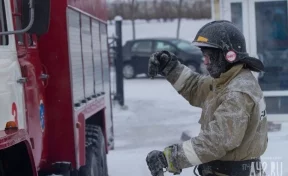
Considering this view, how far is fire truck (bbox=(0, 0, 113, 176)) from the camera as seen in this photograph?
4.43 m

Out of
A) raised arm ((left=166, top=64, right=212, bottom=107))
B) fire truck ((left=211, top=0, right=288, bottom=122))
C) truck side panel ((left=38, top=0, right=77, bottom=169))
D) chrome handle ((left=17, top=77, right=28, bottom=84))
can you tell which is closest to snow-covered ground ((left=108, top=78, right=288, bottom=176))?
fire truck ((left=211, top=0, right=288, bottom=122))

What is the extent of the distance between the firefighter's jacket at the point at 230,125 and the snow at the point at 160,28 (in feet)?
117

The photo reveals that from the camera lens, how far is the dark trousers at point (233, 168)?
4.05m

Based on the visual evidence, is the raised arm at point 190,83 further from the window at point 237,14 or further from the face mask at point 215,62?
the window at point 237,14

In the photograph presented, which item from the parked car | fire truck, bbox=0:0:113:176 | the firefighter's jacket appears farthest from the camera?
the parked car

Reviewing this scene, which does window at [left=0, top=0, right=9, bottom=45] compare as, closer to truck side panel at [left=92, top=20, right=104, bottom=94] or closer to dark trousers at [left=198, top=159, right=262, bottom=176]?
dark trousers at [left=198, top=159, right=262, bottom=176]

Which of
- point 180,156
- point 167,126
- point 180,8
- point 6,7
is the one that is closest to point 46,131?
point 6,7

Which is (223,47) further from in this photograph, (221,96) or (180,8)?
(180,8)

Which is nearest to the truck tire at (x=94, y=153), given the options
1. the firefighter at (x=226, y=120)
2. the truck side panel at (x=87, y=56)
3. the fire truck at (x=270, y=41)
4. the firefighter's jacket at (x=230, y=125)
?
the truck side panel at (x=87, y=56)

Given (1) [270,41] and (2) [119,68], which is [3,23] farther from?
(2) [119,68]

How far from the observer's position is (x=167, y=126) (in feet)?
49.5

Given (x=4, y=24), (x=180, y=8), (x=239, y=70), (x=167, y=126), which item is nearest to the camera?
(x=239, y=70)

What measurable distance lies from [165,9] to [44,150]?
3774cm

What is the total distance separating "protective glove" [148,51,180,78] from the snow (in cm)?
3494
